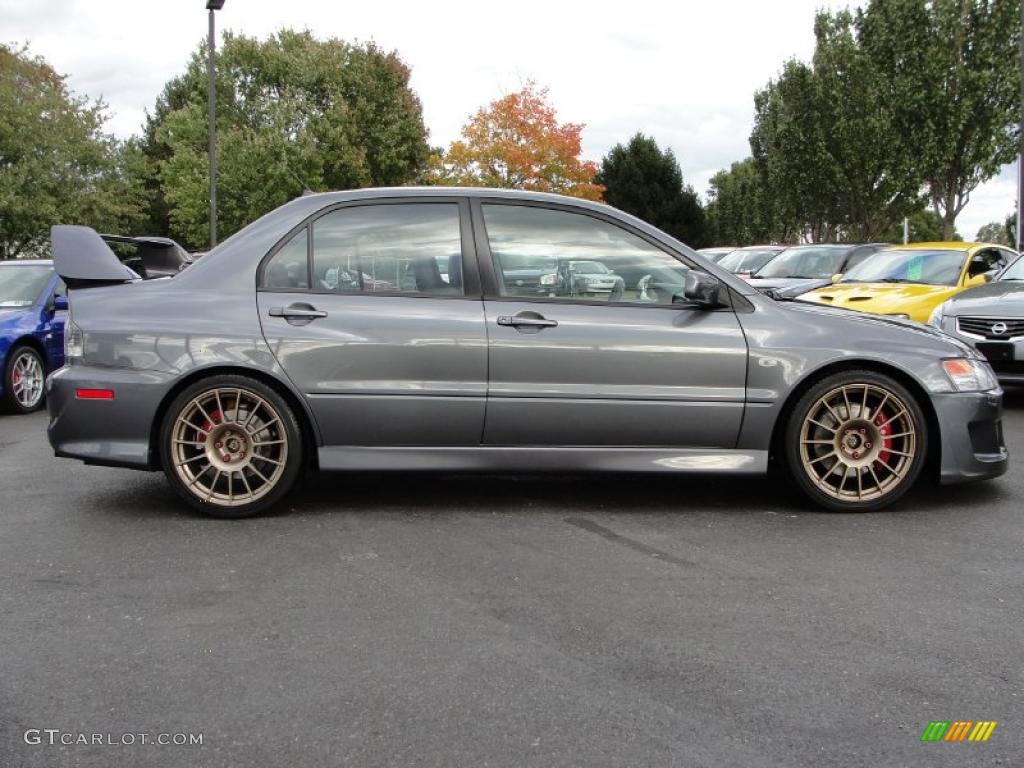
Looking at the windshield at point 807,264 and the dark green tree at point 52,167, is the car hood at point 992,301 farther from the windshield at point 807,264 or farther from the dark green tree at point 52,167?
the dark green tree at point 52,167

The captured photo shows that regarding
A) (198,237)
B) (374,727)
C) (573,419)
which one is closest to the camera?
(374,727)

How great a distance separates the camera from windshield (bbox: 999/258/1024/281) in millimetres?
10674

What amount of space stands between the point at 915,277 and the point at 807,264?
5117mm

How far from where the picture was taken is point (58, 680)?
125 inches

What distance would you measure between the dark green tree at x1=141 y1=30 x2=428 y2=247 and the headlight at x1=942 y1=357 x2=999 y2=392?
39437 mm

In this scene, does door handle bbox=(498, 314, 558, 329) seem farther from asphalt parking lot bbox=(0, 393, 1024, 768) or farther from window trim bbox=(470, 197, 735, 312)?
asphalt parking lot bbox=(0, 393, 1024, 768)

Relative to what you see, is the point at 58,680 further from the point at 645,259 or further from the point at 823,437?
the point at 823,437

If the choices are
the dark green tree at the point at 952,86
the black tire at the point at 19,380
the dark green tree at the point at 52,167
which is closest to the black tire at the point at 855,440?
the black tire at the point at 19,380

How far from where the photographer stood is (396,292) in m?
5.30

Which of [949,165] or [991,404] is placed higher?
[949,165]

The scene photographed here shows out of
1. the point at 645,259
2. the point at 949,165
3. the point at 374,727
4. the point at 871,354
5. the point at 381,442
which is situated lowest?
the point at 374,727

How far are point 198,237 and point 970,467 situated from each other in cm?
4626

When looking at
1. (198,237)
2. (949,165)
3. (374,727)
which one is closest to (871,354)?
(374,727)

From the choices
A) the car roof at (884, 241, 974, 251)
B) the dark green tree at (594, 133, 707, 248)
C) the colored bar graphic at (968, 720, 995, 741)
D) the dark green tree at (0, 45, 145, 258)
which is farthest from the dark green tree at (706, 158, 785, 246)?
the colored bar graphic at (968, 720, 995, 741)
